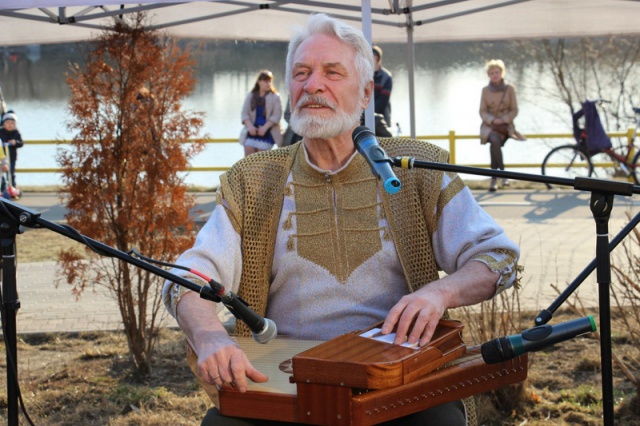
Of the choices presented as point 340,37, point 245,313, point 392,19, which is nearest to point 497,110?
point 392,19

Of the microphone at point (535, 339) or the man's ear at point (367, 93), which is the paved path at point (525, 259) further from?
the microphone at point (535, 339)

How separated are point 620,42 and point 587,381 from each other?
42.7 feet

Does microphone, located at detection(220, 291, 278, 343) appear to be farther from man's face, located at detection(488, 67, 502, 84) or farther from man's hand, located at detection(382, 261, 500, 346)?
man's face, located at detection(488, 67, 502, 84)

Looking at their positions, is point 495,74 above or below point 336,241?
above

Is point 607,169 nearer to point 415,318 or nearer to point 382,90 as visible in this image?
point 382,90

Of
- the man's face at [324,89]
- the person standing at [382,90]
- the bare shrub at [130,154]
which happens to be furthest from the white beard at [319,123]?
the person standing at [382,90]

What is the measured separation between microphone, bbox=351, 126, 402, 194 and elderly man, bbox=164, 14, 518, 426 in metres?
0.60

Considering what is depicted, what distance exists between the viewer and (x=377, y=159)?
200 cm

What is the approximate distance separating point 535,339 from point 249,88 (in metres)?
21.2

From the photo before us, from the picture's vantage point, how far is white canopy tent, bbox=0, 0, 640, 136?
6125mm

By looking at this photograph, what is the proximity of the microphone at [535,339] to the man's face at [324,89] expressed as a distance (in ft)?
3.36

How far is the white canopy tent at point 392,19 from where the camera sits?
20.1 feet

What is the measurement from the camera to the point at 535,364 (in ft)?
15.0

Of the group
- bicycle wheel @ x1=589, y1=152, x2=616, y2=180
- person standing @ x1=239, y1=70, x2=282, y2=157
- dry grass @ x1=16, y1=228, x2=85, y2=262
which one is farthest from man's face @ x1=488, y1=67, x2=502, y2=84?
dry grass @ x1=16, y1=228, x2=85, y2=262
